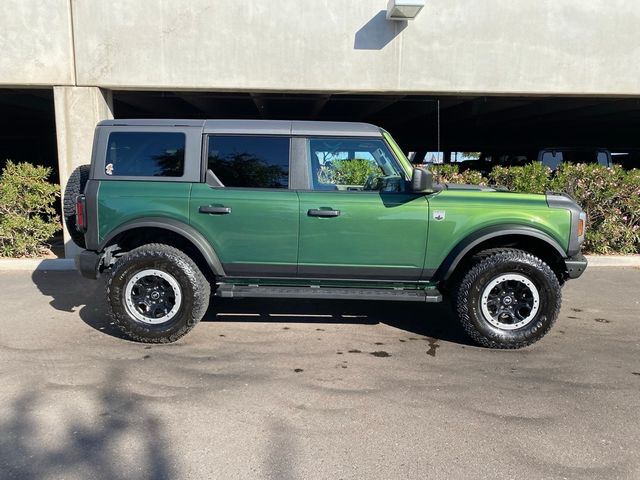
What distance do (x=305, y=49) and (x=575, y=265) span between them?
4957 mm

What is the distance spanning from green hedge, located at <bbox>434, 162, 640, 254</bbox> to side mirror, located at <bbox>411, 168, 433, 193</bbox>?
384 cm

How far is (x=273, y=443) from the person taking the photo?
2822 mm

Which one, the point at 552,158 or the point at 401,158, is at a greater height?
the point at 552,158

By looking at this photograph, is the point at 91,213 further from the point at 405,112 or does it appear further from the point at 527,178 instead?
the point at 405,112

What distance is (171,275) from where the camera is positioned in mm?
4238

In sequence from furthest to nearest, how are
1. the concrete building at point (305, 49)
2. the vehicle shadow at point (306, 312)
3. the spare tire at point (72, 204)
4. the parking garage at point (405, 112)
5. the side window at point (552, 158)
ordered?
the side window at point (552, 158)
the parking garage at point (405, 112)
the concrete building at point (305, 49)
the vehicle shadow at point (306, 312)
the spare tire at point (72, 204)

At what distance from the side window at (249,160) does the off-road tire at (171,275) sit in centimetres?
86

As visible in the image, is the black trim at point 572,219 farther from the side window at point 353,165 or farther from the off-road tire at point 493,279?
the side window at point 353,165

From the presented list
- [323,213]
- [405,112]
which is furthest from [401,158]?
[405,112]

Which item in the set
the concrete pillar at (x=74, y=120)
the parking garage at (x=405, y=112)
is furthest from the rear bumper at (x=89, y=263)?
the parking garage at (x=405, y=112)

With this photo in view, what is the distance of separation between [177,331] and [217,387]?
98cm

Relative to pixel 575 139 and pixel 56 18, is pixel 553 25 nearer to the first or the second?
pixel 56 18

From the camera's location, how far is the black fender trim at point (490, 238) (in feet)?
13.6

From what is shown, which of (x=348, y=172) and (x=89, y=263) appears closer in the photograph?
(x=89, y=263)
